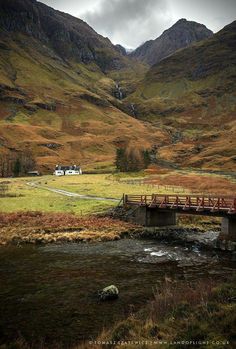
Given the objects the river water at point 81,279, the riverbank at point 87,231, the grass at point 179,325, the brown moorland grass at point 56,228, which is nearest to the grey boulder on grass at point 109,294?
the river water at point 81,279

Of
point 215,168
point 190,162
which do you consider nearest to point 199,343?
point 215,168

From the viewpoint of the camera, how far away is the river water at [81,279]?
20938 mm

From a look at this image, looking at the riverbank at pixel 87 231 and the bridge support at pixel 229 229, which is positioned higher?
the bridge support at pixel 229 229

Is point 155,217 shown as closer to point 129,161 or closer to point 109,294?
point 109,294

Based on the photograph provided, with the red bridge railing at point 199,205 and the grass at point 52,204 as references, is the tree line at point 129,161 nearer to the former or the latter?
the grass at point 52,204

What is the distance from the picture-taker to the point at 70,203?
2741 inches

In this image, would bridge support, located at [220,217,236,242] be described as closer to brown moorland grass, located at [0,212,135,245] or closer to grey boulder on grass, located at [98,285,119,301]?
brown moorland grass, located at [0,212,135,245]

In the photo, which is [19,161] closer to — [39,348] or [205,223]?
[205,223]

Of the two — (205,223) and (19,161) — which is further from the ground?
(19,161)

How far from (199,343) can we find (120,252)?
25.4 m

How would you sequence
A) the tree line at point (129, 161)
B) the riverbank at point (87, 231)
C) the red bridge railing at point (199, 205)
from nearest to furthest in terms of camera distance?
the red bridge railing at point (199, 205) → the riverbank at point (87, 231) → the tree line at point (129, 161)

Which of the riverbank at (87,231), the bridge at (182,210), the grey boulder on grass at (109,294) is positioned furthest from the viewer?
the riverbank at (87,231)

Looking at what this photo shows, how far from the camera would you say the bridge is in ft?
135

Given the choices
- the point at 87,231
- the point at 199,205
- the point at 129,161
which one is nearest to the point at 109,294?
the point at 199,205
